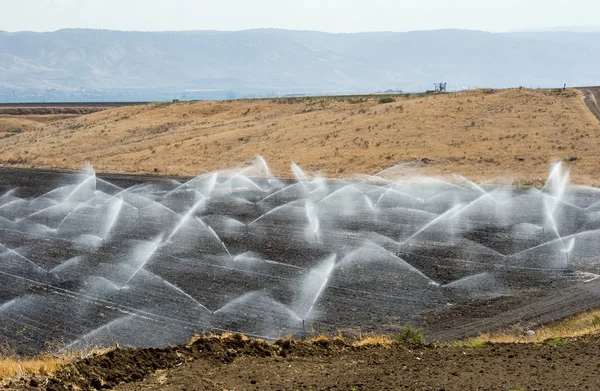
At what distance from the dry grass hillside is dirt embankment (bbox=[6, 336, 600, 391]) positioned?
3002cm

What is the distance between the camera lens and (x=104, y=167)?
189 feet

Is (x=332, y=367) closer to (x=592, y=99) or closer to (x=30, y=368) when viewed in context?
(x=30, y=368)

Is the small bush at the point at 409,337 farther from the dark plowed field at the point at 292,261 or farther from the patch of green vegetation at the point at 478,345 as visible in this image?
the dark plowed field at the point at 292,261

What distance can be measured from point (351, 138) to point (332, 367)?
4848cm

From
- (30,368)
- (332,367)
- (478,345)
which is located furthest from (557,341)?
(30,368)

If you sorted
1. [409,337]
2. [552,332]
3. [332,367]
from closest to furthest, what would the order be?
[332,367], [409,337], [552,332]

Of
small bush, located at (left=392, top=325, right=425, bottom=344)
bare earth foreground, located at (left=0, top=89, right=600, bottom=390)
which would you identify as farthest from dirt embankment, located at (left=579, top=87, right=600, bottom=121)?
small bush, located at (left=392, top=325, right=425, bottom=344)

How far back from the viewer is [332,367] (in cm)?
1472

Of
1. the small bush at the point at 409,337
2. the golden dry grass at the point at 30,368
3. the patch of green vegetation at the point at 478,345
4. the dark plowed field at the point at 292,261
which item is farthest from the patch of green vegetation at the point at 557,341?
the golden dry grass at the point at 30,368

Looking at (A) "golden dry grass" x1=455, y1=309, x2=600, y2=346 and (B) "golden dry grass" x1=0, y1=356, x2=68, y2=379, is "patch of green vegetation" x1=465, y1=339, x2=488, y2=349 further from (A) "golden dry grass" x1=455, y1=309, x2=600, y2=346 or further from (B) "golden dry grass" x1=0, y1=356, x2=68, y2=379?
(B) "golden dry grass" x1=0, y1=356, x2=68, y2=379

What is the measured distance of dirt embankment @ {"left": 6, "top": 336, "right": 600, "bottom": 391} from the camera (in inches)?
514

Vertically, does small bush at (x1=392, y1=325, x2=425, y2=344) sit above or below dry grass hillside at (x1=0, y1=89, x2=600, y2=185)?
below

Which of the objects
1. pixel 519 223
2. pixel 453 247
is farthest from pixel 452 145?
pixel 453 247

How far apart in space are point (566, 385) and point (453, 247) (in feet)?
53.0
